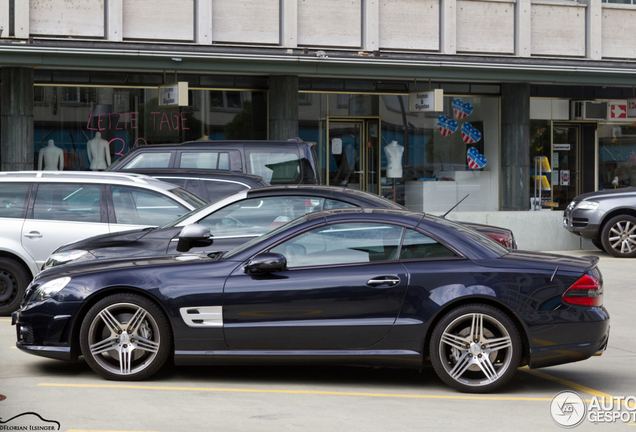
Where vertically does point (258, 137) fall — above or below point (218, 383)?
above

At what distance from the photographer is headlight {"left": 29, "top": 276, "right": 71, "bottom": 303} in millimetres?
6641

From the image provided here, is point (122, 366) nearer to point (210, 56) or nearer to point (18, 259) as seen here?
point (18, 259)

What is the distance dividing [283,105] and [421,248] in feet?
42.8

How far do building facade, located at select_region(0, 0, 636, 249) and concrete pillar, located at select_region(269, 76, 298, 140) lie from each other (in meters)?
0.03

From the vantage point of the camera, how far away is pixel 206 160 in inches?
499

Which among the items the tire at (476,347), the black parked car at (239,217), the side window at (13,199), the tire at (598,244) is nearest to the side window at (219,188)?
the side window at (13,199)

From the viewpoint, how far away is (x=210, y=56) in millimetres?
17141

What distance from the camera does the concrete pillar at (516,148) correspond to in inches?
837

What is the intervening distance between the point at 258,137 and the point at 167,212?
10.2 m

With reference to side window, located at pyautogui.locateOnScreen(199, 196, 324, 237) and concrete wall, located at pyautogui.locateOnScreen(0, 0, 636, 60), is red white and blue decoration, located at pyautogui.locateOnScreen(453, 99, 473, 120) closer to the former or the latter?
concrete wall, located at pyautogui.locateOnScreen(0, 0, 636, 60)

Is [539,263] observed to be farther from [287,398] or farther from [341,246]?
[287,398]

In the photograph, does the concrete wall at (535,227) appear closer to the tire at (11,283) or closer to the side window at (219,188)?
the side window at (219,188)

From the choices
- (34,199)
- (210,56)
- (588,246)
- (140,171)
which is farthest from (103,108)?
(588,246)

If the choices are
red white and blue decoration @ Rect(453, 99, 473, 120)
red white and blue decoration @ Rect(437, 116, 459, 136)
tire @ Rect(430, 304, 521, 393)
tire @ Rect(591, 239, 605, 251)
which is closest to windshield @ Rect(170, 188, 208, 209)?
tire @ Rect(430, 304, 521, 393)
